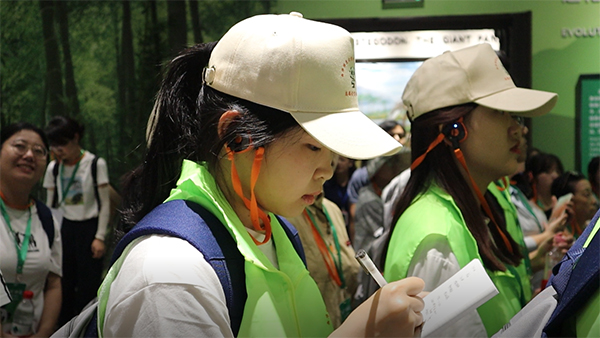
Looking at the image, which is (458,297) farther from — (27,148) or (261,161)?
(27,148)

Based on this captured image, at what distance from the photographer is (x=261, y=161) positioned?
1202mm

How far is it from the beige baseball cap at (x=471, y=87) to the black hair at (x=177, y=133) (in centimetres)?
93

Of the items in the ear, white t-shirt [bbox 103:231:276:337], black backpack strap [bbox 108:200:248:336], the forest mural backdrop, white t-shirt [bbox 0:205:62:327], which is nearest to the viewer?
white t-shirt [bbox 103:231:276:337]

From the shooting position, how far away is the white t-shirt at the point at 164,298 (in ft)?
3.19

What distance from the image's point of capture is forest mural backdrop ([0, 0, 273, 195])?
17.4 ft

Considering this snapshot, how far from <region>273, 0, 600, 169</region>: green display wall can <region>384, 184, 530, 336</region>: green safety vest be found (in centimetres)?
326

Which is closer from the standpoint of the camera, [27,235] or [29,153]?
[27,235]

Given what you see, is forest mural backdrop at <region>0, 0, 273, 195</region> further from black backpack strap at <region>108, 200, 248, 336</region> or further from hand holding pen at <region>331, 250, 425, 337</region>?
hand holding pen at <region>331, 250, 425, 337</region>

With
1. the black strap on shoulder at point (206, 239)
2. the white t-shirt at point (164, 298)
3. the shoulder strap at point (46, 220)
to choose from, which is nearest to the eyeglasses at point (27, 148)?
the shoulder strap at point (46, 220)

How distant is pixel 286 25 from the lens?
46.4 inches

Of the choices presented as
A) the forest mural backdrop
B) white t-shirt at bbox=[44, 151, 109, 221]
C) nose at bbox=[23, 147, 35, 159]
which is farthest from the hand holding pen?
the forest mural backdrop

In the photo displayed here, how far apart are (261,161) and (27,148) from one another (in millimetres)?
2415

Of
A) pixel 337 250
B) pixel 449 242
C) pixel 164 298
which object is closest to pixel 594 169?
pixel 337 250

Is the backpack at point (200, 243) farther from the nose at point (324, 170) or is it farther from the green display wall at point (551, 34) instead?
the green display wall at point (551, 34)
